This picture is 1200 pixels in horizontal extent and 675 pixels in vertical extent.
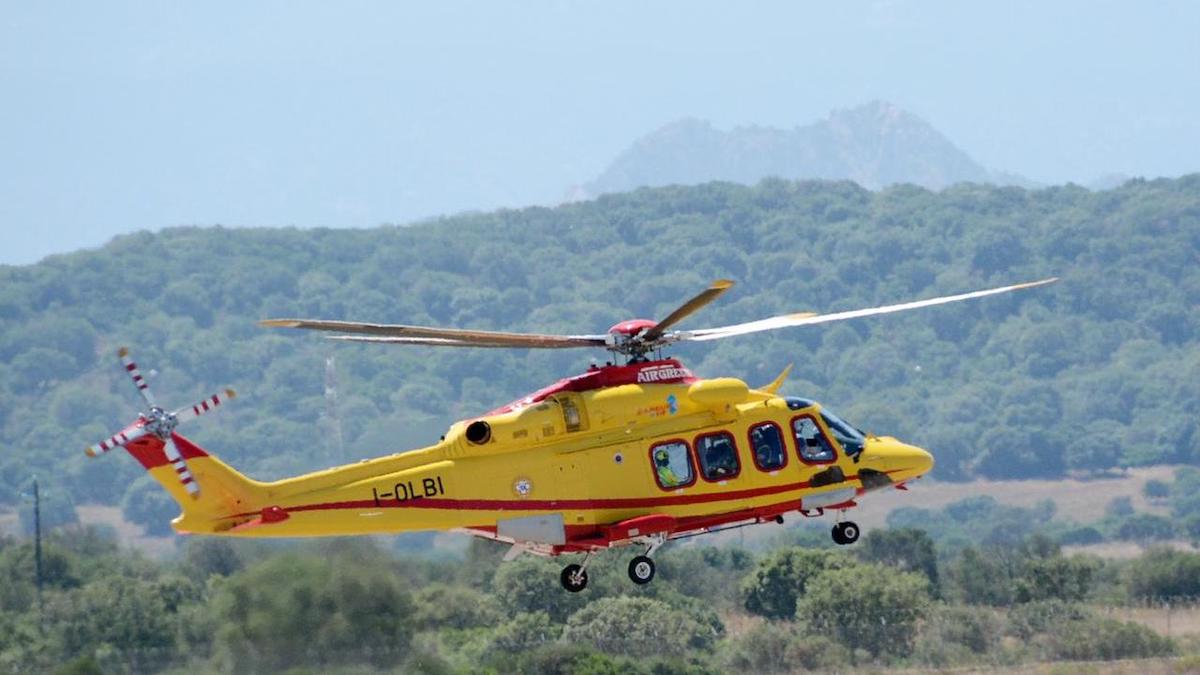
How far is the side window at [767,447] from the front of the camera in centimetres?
3531

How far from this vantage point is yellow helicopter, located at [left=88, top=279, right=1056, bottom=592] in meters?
34.1

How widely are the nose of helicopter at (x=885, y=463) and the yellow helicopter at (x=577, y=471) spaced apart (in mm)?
740

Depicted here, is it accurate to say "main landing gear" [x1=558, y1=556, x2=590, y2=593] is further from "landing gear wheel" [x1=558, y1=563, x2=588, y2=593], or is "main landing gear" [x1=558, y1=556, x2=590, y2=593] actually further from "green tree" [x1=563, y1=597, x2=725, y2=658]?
"green tree" [x1=563, y1=597, x2=725, y2=658]

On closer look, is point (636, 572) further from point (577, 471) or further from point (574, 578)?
point (577, 471)

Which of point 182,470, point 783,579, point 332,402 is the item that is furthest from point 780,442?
point 332,402

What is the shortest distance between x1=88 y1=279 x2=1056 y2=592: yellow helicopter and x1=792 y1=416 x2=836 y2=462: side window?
3 cm

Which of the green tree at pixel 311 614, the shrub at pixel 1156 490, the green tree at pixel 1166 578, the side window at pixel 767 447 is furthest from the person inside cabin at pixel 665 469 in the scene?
the shrub at pixel 1156 490

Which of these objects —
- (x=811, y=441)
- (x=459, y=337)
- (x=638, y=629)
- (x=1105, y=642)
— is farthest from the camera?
(x=1105, y=642)

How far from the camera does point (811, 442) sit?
35875 mm

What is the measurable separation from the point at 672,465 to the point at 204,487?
686cm

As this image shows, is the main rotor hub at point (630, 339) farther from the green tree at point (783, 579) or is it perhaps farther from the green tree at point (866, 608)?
the green tree at point (783, 579)

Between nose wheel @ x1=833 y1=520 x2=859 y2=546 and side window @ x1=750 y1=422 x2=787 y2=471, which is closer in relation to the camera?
side window @ x1=750 y1=422 x2=787 y2=471

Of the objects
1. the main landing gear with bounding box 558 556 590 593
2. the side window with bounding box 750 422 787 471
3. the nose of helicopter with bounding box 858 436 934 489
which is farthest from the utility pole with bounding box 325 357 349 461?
the side window with bounding box 750 422 787 471

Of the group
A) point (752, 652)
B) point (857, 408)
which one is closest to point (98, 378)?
point (857, 408)
